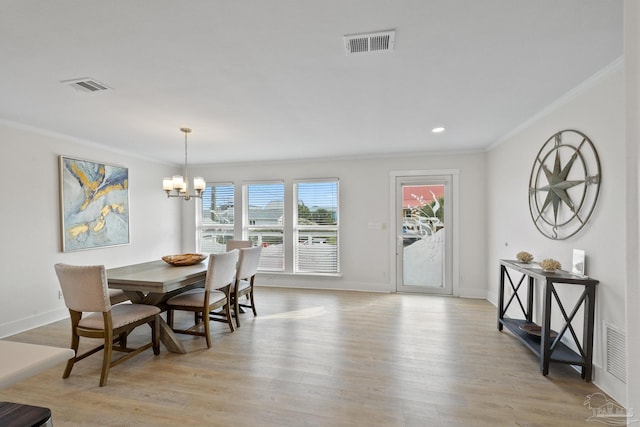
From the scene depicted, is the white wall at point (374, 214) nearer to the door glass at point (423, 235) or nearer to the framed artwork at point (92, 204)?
the door glass at point (423, 235)

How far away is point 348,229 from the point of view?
5.24 m

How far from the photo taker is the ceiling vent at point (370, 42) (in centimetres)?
169

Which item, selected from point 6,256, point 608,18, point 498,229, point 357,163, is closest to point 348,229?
point 357,163

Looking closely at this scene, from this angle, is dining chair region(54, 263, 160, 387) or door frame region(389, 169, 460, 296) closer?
dining chair region(54, 263, 160, 387)

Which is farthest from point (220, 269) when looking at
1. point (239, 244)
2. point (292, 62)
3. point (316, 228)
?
point (316, 228)

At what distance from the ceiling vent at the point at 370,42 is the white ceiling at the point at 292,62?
40 mm

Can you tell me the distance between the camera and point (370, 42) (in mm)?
1757

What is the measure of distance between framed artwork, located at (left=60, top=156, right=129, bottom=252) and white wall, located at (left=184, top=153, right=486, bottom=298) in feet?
7.75

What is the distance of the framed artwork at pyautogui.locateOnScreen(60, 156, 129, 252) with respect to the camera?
150 inches

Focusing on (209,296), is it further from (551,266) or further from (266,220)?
(551,266)

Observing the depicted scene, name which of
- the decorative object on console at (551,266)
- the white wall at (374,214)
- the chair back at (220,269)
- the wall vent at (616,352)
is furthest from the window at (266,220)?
the wall vent at (616,352)

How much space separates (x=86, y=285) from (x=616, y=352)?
158 inches

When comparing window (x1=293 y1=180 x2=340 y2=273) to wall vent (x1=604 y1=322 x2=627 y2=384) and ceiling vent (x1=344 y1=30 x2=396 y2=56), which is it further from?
wall vent (x1=604 y1=322 x2=627 y2=384)

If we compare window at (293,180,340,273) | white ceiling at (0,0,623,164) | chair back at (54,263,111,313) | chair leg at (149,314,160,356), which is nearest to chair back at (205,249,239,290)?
chair leg at (149,314,160,356)
